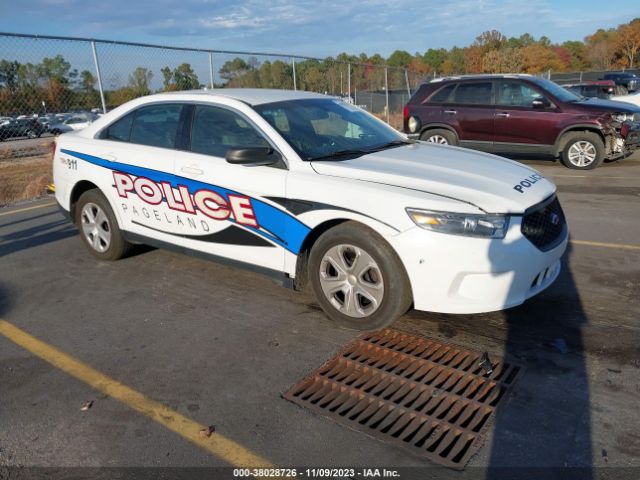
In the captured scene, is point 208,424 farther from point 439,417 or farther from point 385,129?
point 385,129

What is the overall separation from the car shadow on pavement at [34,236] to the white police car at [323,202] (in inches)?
56.7

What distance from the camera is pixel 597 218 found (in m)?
6.49

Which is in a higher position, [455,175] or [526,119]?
[455,175]

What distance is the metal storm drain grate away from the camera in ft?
8.62

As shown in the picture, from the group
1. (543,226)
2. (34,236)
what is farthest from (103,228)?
(543,226)

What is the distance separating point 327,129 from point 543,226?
196 centimetres

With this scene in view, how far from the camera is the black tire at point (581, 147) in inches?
391

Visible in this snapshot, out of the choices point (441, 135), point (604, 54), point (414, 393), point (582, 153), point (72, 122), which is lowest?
point (414, 393)

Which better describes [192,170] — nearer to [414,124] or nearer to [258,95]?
[258,95]

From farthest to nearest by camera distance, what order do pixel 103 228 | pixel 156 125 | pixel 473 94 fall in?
1. pixel 473 94
2. pixel 103 228
3. pixel 156 125

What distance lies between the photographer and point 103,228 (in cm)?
533

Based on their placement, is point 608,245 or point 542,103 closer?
point 608,245

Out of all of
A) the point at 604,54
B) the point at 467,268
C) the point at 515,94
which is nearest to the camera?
the point at 467,268

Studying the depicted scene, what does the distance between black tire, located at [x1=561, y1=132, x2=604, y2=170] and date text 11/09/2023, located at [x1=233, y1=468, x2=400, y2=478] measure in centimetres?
943
